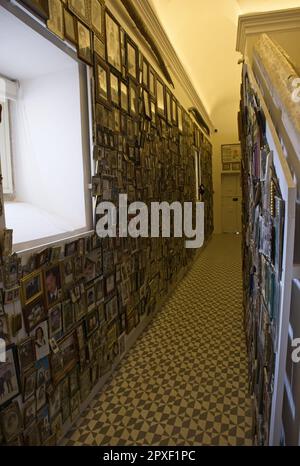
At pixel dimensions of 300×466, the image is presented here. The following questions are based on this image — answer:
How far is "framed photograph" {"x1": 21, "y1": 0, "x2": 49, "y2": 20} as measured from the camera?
1317mm

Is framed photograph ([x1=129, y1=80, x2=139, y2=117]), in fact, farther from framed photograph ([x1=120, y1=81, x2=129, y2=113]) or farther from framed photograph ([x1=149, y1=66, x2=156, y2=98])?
framed photograph ([x1=149, y1=66, x2=156, y2=98])

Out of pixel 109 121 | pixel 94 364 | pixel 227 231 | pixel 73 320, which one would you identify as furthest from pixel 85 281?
pixel 227 231

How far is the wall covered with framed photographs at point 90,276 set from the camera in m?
1.32

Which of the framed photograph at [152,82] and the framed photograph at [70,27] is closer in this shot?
the framed photograph at [70,27]

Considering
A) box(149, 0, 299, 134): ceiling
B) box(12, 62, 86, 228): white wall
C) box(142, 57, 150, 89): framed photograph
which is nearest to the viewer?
box(12, 62, 86, 228): white wall

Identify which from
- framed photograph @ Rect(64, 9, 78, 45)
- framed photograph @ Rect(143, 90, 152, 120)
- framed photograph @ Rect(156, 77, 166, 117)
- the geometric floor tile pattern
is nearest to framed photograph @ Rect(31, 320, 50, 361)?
the geometric floor tile pattern

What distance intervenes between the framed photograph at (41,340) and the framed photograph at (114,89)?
153cm

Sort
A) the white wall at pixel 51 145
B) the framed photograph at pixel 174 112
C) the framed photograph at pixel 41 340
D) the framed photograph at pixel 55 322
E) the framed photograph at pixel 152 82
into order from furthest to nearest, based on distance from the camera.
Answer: the framed photograph at pixel 174 112 < the framed photograph at pixel 152 82 < the white wall at pixel 51 145 < the framed photograph at pixel 55 322 < the framed photograph at pixel 41 340

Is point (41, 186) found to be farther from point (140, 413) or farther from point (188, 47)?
point (188, 47)

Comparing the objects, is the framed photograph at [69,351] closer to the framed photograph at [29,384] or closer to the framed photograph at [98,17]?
the framed photograph at [29,384]


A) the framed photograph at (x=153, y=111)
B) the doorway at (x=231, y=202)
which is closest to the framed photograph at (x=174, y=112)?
the framed photograph at (x=153, y=111)

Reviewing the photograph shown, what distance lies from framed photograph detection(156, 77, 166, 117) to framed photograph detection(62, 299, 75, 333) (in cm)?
233

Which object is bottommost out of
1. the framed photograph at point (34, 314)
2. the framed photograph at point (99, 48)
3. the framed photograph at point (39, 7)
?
the framed photograph at point (34, 314)

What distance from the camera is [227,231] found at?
900 centimetres
